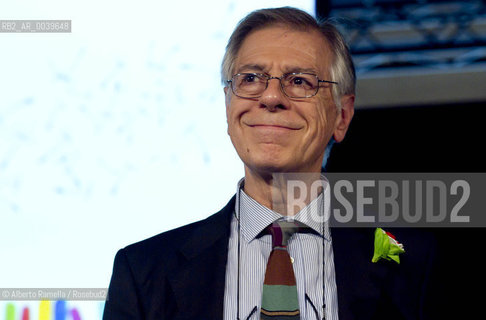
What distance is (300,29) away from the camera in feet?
7.59

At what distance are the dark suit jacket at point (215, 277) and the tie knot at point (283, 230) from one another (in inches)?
4.3

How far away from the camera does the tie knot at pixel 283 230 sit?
7.04ft

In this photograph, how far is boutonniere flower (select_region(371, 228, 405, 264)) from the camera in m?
2.15

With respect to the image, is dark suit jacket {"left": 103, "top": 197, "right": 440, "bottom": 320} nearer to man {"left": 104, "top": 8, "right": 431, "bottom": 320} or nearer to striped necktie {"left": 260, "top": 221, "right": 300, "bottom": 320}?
man {"left": 104, "top": 8, "right": 431, "bottom": 320}

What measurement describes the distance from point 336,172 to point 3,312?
4.59ft

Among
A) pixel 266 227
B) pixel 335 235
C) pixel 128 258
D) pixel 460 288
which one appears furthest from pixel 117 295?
pixel 460 288

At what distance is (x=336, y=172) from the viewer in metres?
3.23

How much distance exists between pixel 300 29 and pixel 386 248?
683mm

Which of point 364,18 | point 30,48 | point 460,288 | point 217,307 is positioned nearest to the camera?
point 217,307

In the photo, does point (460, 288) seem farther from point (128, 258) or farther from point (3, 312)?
point (3, 312)

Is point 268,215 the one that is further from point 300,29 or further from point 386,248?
point 300,29
